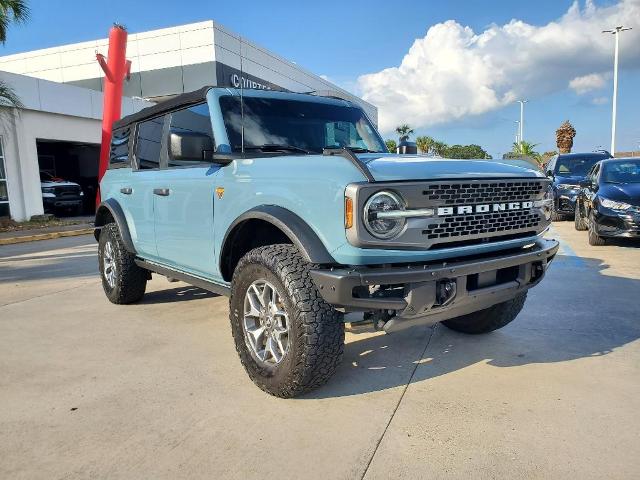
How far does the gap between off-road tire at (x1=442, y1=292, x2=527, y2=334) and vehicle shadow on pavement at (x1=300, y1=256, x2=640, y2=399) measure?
0.24 ft

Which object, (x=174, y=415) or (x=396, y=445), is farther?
(x=174, y=415)

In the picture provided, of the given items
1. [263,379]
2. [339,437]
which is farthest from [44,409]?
[339,437]

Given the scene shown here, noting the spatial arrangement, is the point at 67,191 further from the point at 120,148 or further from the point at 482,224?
the point at 482,224

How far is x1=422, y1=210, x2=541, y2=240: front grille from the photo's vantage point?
2.69 m

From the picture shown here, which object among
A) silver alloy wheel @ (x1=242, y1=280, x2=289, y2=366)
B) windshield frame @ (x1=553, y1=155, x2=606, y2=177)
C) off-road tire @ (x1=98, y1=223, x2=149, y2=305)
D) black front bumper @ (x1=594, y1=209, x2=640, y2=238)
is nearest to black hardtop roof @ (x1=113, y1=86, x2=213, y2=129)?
off-road tire @ (x1=98, y1=223, x2=149, y2=305)

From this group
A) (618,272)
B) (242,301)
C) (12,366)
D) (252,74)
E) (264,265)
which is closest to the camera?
A: (264,265)

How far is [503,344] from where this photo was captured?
375 cm

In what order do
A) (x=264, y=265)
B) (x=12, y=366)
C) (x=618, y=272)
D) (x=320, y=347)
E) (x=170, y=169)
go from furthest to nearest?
(x=618, y=272)
(x=170, y=169)
(x=12, y=366)
(x=264, y=265)
(x=320, y=347)

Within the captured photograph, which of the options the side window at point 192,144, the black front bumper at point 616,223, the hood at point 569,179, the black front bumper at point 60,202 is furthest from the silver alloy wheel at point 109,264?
the black front bumper at point 60,202

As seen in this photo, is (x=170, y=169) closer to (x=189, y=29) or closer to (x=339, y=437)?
(x=339, y=437)

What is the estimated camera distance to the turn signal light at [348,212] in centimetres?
248

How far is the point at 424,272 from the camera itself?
253 cm

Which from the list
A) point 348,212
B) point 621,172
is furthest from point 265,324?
point 621,172

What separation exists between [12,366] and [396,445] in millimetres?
2813
